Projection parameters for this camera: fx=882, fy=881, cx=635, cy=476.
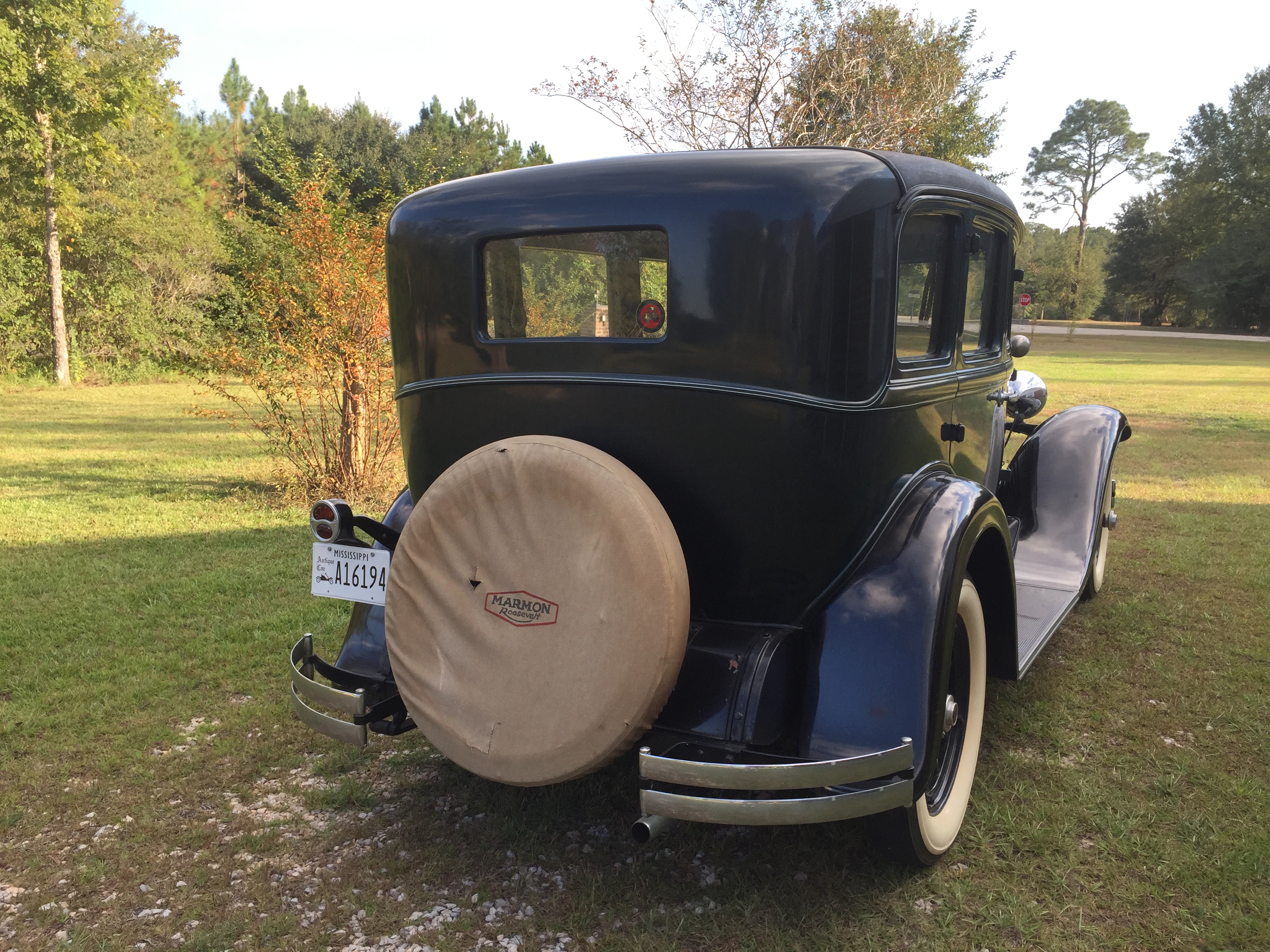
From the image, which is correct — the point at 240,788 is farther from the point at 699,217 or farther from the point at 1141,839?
the point at 1141,839

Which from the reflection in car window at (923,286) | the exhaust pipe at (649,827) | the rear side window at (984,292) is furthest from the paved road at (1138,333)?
the exhaust pipe at (649,827)

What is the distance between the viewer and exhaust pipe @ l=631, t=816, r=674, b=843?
2.17 metres

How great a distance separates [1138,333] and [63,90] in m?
42.0

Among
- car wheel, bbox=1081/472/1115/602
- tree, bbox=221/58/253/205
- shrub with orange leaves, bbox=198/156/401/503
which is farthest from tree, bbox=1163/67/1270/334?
tree, bbox=221/58/253/205

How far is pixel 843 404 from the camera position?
7.93ft

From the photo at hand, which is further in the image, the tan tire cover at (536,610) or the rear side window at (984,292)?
the rear side window at (984,292)

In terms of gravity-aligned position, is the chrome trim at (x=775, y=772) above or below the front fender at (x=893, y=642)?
below

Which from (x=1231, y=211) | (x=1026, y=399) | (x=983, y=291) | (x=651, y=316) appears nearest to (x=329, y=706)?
(x=651, y=316)

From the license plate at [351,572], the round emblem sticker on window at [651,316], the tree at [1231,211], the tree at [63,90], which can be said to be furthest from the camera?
the tree at [1231,211]

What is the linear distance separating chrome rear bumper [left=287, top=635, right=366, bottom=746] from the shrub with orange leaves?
4342 mm

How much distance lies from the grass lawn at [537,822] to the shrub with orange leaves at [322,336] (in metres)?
2.24

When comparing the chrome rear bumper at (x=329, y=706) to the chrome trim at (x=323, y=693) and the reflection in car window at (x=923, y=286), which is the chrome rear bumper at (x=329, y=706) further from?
the reflection in car window at (x=923, y=286)

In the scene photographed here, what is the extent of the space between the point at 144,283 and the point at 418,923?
22091 millimetres

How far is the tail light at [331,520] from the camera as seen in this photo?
291 centimetres
